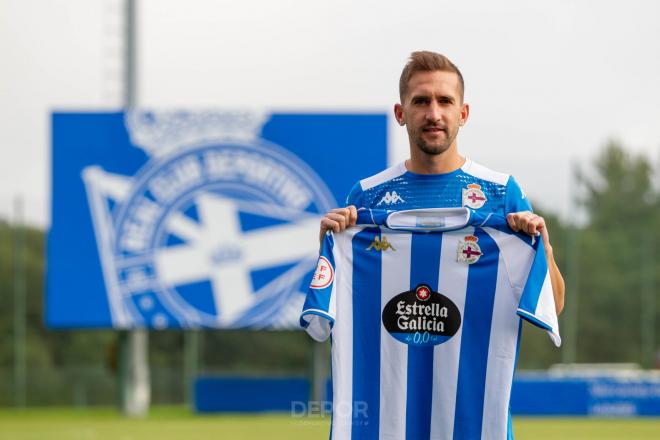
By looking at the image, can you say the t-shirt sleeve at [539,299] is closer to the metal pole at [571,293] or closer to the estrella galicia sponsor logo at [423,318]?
the estrella galicia sponsor logo at [423,318]

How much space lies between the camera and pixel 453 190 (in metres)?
3.65

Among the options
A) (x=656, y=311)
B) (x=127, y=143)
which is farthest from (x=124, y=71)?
(x=656, y=311)

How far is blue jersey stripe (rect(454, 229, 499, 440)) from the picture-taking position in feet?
11.8

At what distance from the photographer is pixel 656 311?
26156 mm

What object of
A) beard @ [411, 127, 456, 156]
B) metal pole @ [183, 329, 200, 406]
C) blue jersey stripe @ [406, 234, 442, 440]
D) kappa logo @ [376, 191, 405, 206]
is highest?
beard @ [411, 127, 456, 156]

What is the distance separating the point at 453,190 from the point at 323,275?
467 mm

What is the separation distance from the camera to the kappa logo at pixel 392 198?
3.71 m

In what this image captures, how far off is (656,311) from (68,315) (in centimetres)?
1393

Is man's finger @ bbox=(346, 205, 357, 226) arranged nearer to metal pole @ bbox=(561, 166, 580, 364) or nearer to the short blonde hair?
the short blonde hair

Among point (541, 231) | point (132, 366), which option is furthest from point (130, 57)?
point (541, 231)

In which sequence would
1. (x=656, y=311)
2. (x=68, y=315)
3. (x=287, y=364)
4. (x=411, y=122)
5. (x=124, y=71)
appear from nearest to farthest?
(x=411, y=122)
(x=68, y=315)
(x=124, y=71)
(x=656, y=311)
(x=287, y=364)

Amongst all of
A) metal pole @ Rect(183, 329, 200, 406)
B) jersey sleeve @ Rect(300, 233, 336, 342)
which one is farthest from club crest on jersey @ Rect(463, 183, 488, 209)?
metal pole @ Rect(183, 329, 200, 406)

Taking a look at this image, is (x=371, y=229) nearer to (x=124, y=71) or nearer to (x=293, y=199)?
(x=293, y=199)

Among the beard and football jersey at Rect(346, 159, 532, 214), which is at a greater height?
the beard
